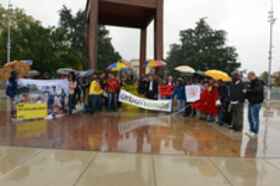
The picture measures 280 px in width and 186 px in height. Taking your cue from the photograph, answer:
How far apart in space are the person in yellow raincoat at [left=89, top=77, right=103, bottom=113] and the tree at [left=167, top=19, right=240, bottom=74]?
A: 42.3m

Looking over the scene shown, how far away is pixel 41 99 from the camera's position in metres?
10.0

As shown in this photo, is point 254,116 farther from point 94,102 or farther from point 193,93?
point 94,102

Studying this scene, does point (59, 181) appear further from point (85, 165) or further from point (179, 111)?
point (179, 111)

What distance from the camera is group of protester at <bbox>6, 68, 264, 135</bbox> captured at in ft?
26.1

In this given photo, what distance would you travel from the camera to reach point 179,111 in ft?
39.8

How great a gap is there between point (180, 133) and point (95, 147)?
2899 millimetres

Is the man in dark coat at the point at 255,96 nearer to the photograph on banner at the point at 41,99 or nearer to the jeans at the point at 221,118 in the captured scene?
the jeans at the point at 221,118

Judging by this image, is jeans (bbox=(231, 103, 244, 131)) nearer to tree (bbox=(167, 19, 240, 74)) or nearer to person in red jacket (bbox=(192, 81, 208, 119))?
person in red jacket (bbox=(192, 81, 208, 119))

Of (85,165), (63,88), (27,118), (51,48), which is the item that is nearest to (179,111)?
(63,88)

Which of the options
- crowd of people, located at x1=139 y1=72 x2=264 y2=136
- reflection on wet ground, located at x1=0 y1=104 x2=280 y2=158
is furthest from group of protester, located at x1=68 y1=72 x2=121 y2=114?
reflection on wet ground, located at x1=0 y1=104 x2=280 y2=158

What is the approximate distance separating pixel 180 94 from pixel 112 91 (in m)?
3.03

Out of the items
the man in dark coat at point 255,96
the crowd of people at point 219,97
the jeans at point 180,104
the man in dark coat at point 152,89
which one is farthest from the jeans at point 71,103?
the man in dark coat at point 255,96

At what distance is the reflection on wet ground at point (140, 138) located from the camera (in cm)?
593

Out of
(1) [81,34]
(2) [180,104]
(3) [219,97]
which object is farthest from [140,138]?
(1) [81,34]
